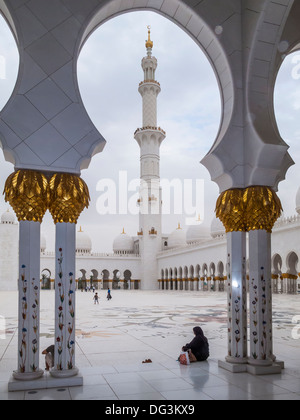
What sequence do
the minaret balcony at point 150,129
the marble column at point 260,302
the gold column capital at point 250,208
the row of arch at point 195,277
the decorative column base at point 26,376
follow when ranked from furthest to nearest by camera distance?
the minaret balcony at point 150,129 < the row of arch at point 195,277 < the gold column capital at point 250,208 < the marble column at point 260,302 < the decorative column base at point 26,376

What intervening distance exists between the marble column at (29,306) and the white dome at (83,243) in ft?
103

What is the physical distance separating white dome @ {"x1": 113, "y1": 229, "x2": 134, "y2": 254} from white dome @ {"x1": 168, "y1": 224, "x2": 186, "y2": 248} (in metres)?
3.95

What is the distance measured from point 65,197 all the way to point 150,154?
78.9 feet

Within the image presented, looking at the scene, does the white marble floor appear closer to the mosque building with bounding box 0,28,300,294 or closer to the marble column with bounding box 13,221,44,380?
the marble column with bounding box 13,221,44,380

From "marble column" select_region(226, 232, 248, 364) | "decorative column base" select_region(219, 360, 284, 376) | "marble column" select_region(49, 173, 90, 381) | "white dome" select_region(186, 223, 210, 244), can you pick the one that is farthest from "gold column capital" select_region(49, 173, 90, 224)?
"white dome" select_region(186, 223, 210, 244)

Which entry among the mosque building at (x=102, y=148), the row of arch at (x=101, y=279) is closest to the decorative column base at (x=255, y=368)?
the mosque building at (x=102, y=148)

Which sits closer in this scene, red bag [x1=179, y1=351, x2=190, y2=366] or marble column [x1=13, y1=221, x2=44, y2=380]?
marble column [x1=13, y1=221, x2=44, y2=380]

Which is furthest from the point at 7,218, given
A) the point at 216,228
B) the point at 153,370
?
the point at 153,370

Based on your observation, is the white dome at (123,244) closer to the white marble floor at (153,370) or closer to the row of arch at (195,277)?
the row of arch at (195,277)

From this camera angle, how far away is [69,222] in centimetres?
311

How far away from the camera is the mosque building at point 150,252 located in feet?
75.3

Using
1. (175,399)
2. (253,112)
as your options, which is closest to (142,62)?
(253,112)

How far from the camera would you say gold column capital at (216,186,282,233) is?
3480 mm

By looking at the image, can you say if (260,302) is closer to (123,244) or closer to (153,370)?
(153,370)
